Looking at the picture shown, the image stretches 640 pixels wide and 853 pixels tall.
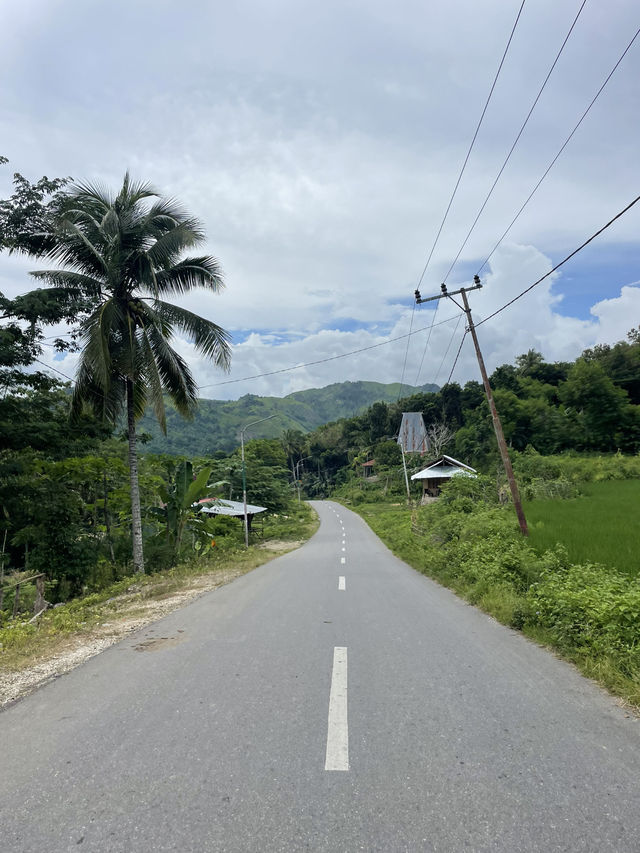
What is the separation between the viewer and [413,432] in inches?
2778

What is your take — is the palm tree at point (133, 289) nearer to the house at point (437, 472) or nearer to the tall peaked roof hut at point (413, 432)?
the house at point (437, 472)

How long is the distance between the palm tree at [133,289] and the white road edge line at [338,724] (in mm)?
10838

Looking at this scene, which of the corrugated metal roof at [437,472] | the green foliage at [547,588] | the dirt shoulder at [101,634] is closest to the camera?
the dirt shoulder at [101,634]

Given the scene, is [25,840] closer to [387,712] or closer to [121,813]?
[121,813]

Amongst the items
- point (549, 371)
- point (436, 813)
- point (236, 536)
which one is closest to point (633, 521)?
point (436, 813)

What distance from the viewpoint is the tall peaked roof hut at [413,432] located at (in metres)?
69.0

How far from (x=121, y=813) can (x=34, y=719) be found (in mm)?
1924

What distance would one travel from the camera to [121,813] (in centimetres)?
271

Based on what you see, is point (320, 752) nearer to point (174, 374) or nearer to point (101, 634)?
point (101, 634)

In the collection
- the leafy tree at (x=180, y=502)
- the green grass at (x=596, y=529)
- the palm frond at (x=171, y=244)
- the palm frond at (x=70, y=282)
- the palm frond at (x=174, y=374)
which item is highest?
Answer: the palm frond at (x=171, y=244)

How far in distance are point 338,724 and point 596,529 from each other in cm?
1076

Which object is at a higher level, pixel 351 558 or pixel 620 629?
pixel 620 629

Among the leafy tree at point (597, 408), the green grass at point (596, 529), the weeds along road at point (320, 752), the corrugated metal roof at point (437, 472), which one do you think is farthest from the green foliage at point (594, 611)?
the leafy tree at point (597, 408)

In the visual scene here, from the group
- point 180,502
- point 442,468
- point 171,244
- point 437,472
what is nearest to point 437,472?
point 437,472
